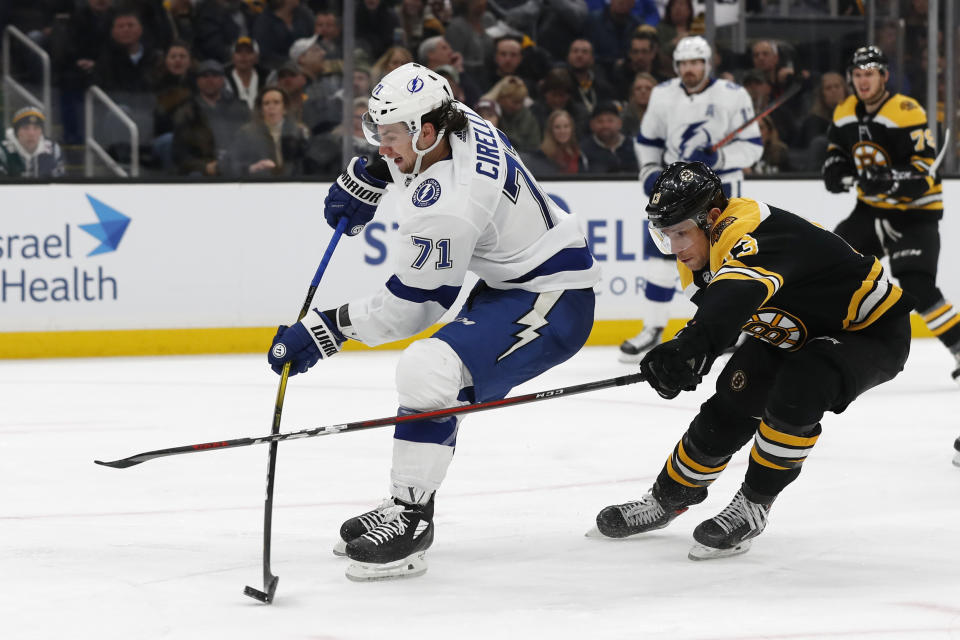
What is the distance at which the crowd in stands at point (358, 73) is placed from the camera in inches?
275

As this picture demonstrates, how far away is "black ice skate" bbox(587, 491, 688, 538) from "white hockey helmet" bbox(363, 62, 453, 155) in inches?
35.4

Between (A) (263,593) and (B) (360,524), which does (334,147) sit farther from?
(A) (263,593)

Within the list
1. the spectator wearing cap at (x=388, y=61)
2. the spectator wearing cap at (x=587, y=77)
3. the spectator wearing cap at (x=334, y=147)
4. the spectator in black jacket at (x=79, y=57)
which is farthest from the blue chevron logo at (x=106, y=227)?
the spectator wearing cap at (x=587, y=77)

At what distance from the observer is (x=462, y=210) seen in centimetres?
276

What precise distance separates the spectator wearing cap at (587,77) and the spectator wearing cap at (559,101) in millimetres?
30

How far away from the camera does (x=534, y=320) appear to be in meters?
2.91

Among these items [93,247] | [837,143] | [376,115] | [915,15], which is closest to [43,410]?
[93,247]

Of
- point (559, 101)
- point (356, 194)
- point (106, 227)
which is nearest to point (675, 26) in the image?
point (559, 101)

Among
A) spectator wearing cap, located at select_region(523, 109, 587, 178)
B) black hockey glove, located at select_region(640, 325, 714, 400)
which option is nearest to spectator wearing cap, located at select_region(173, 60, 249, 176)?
spectator wearing cap, located at select_region(523, 109, 587, 178)

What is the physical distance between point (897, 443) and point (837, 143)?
5.62 feet

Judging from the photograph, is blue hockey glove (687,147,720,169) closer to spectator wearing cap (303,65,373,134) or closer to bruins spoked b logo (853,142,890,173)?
bruins spoked b logo (853,142,890,173)

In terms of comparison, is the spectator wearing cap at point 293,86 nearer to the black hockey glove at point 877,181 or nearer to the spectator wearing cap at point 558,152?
the spectator wearing cap at point 558,152

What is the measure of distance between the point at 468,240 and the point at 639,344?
3.78 meters

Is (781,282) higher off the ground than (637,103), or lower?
lower
